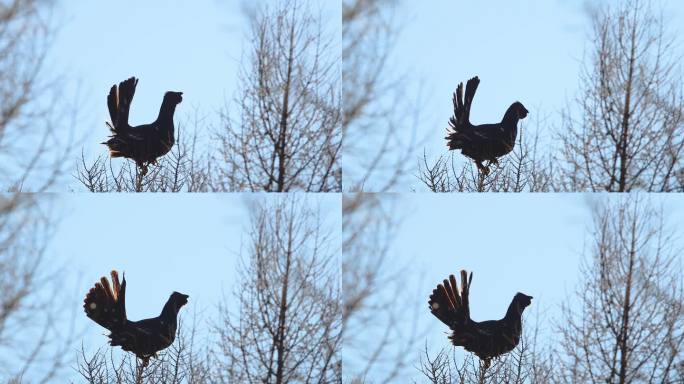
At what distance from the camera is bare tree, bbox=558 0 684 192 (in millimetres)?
4996

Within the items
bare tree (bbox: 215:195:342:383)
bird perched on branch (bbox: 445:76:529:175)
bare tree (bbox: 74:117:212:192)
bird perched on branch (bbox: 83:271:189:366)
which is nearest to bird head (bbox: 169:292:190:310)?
bird perched on branch (bbox: 83:271:189:366)

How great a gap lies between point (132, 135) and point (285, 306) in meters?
0.90

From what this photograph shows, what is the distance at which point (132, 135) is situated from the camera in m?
4.95

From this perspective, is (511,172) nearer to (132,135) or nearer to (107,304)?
(132,135)

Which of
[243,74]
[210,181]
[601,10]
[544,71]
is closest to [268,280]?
[210,181]

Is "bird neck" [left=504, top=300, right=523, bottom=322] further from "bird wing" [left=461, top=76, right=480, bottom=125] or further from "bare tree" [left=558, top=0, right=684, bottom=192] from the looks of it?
"bird wing" [left=461, top=76, right=480, bottom=125]

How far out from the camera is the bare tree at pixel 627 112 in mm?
4996

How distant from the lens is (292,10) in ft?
16.7

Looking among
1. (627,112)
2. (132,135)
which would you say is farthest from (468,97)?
(132,135)

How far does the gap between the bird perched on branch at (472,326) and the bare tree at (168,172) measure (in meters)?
1.02

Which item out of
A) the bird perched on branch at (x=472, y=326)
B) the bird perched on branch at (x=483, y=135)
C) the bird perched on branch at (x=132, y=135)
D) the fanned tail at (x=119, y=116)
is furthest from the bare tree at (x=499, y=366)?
the fanned tail at (x=119, y=116)

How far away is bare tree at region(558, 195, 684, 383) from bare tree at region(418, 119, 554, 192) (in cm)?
27

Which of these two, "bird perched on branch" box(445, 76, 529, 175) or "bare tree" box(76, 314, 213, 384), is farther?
"bird perched on branch" box(445, 76, 529, 175)

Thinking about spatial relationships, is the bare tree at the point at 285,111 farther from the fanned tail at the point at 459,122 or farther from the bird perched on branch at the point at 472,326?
the bird perched on branch at the point at 472,326
